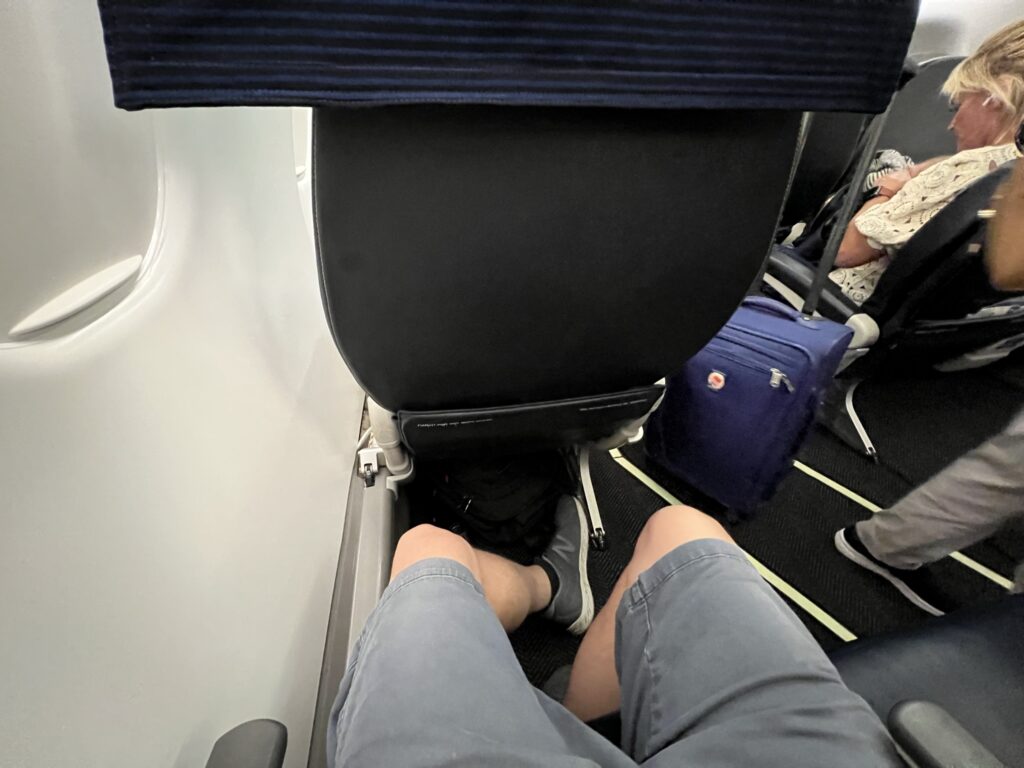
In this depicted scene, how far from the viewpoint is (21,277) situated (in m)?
0.46

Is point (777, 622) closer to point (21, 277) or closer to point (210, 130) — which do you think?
point (21, 277)

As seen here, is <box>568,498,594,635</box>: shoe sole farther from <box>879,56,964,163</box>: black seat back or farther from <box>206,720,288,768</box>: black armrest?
<box>879,56,964,163</box>: black seat back

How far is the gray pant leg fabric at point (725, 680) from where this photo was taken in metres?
0.41

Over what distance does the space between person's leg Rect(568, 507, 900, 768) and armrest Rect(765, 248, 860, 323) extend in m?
1.06

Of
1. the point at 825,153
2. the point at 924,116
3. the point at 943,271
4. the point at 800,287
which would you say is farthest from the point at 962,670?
the point at 924,116

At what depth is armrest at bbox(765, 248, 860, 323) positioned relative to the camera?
1364mm

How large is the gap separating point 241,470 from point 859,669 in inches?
33.6

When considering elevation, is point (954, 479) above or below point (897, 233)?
below

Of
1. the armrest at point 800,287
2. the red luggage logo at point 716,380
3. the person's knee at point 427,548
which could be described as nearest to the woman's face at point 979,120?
the armrest at point 800,287

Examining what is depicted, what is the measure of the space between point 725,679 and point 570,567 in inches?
23.6

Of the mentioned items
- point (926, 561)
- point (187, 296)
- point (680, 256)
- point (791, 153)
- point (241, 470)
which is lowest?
Result: point (926, 561)

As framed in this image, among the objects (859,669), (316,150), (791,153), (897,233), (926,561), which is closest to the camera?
(316,150)

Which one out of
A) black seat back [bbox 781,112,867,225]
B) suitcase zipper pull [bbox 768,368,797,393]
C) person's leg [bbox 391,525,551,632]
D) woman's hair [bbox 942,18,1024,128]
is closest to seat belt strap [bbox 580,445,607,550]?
person's leg [bbox 391,525,551,632]

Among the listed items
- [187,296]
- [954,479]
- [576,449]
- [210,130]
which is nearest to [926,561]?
[954,479]
